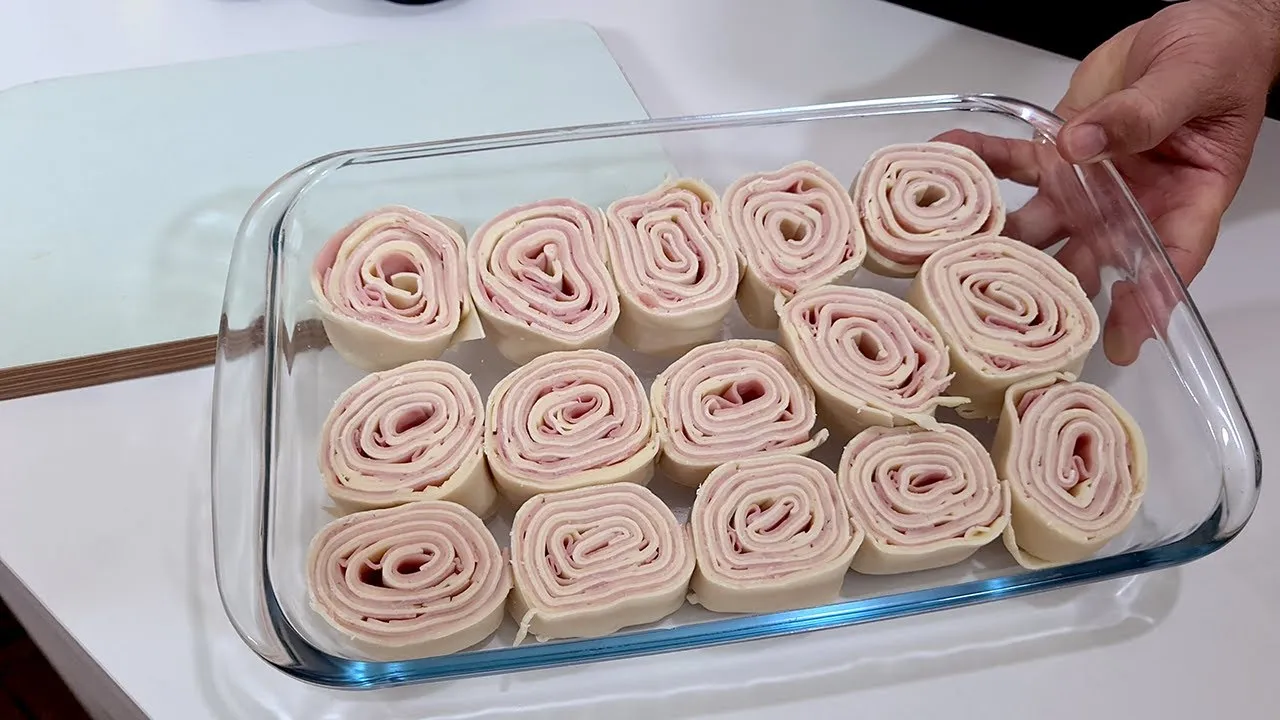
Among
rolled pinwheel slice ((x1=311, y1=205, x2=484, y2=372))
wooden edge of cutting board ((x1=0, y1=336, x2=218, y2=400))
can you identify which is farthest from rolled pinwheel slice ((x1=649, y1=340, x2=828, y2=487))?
wooden edge of cutting board ((x1=0, y1=336, x2=218, y2=400))

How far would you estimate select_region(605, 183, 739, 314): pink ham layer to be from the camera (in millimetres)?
956

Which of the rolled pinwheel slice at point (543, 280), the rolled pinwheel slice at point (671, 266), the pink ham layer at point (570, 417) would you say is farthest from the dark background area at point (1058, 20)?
the pink ham layer at point (570, 417)

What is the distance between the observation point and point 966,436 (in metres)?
0.88

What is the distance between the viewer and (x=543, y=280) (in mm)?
960

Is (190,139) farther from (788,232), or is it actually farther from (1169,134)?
(1169,134)

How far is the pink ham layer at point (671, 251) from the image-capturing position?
96 centimetres

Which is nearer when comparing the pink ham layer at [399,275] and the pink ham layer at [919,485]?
the pink ham layer at [919,485]

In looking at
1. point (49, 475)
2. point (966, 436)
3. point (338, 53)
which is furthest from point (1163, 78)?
point (49, 475)

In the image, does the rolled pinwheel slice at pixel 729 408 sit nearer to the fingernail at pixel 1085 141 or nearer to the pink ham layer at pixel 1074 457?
the pink ham layer at pixel 1074 457

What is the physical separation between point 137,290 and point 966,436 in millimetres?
841

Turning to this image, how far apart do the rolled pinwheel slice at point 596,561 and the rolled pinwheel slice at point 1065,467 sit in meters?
0.30

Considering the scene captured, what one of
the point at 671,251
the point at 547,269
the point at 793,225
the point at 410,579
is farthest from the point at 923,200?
the point at 410,579

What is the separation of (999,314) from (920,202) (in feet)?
0.55

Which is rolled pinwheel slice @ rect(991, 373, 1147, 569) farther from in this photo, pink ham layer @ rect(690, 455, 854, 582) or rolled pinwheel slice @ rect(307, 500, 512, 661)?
rolled pinwheel slice @ rect(307, 500, 512, 661)
